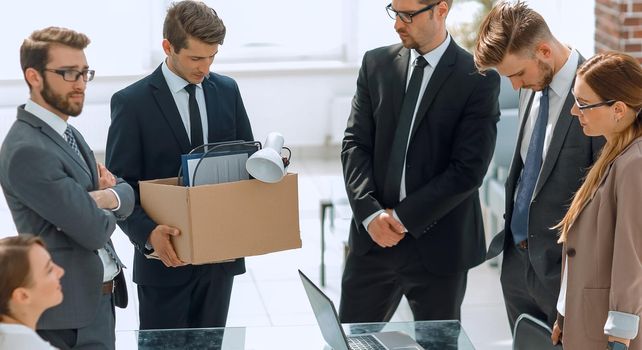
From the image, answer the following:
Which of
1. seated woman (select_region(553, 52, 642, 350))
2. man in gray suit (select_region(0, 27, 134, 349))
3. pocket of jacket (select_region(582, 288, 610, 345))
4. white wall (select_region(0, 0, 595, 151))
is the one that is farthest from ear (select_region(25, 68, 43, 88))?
white wall (select_region(0, 0, 595, 151))

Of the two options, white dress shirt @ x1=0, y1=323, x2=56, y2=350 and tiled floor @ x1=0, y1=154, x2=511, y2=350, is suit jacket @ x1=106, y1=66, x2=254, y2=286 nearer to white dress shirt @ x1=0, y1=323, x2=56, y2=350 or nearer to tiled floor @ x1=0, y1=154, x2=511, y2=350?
white dress shirt @ x1=0, y1=323, x2=56, y2=350

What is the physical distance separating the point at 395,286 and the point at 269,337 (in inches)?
31.0

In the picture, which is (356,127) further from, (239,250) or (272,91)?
(272,91)

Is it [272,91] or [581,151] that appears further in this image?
[272,91]

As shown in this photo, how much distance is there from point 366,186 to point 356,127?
0.24 metres

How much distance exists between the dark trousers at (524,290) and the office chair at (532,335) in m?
0.31

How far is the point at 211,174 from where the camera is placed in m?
3.45

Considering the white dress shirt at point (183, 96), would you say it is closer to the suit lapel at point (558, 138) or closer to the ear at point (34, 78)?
the ear at point (34, 78)

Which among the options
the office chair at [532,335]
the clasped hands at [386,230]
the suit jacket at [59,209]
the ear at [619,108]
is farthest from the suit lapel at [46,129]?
the ear at [619,108]

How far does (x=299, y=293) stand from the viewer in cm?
605

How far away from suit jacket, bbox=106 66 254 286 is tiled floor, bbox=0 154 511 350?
134cm

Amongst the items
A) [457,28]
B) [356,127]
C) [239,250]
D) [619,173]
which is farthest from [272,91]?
[619,173]

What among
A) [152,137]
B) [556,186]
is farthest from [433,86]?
[152,137]

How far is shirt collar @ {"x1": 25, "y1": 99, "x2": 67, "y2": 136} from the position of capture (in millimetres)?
3037
